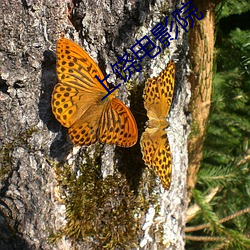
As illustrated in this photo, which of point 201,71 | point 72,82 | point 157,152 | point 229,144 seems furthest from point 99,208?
point 229,144

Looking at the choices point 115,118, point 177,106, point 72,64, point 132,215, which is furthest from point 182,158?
point 72,64

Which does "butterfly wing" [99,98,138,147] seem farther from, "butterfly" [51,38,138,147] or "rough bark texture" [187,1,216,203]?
"rough bark texture" [187,1,216,203]

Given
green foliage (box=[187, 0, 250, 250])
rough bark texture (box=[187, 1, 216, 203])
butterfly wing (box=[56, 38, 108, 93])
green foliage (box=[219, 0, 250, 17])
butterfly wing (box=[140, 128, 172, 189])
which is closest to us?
butterfly wing (box=[56, 38, 108, 93])

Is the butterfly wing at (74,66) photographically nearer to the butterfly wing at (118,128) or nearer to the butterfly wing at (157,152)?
the butterfly wing at (118,128)

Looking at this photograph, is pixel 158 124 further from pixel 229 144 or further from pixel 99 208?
pixel 229 144

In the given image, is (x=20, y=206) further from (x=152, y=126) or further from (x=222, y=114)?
(x=222, y=114)

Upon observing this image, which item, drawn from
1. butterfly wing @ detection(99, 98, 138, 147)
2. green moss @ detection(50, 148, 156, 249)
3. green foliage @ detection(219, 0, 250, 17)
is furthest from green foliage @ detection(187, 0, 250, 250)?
butterfly wing @ detection(99, 98, 138, 147)

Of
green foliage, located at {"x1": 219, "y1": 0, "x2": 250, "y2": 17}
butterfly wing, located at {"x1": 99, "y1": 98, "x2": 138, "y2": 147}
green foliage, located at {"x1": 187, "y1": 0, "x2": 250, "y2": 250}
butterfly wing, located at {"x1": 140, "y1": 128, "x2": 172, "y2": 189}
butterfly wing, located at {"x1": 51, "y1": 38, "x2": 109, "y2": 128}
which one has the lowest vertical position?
green foliage, located at {"x1": 187, "y1": 0, "x2": 250, "y2": 250}
